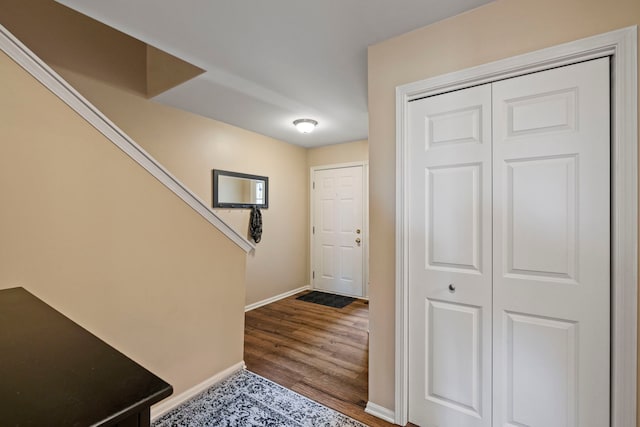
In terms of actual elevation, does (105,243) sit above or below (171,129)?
below

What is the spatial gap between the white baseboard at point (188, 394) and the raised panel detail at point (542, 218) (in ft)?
6.60

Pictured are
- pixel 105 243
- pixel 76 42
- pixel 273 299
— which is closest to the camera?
pixel 105 243

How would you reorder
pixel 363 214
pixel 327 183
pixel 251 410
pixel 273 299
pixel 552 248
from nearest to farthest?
1. pixel 552 248
2. pixel 251 410
3. pixel 273 299
4. pixel 363 214
5. pixel 327 183

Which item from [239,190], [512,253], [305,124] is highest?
[305,124]

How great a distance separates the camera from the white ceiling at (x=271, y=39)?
1536 mm

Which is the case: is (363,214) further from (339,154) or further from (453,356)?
(453,356)

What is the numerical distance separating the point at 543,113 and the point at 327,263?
3.67 m

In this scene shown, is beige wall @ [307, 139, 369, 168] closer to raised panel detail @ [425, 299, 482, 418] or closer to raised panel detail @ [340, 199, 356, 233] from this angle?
raised panel detail @ [340, 199, 356, 233]

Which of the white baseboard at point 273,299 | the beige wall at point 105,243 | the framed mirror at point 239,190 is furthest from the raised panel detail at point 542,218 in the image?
the white baseboard at point 273,299

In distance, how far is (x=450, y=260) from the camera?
62.7 inches

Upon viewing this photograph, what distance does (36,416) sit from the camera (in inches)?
20.4

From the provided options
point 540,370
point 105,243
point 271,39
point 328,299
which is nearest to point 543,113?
point 540,370

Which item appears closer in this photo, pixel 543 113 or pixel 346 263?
pixel 543 113

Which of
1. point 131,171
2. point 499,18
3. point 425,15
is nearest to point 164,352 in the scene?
point 131,171
